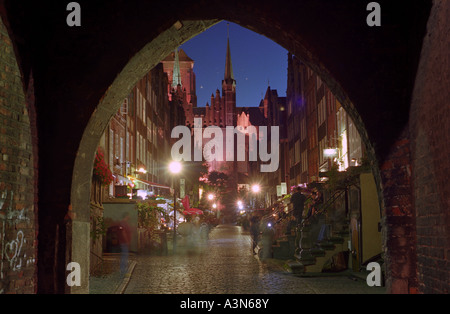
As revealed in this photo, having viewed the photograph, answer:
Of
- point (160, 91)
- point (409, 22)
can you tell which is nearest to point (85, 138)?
point (409, 22)

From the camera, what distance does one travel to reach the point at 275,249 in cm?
2069

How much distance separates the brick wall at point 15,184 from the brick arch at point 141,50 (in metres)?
0.29

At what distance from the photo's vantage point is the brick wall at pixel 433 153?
614 centimetres

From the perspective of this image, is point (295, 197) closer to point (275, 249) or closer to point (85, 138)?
point (275, 249)

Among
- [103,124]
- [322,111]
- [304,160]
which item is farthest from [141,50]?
[304,160]

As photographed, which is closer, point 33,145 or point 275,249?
point 33,145

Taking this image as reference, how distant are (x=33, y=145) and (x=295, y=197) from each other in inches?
562

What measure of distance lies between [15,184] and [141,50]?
268 cm

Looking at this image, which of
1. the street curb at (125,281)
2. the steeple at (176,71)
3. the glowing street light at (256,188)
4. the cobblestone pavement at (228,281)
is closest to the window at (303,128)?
the cobblestone pavement at (228,281)

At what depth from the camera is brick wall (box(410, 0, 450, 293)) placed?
614 cm

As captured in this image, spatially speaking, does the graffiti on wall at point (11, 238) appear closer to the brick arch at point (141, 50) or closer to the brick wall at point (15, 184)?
the brick wall at point (15, 184)

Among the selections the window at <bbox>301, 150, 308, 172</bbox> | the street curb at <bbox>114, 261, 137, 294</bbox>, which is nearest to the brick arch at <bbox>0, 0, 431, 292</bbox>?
the street curb at <bbox>114, 261, 137, 294</bbox>

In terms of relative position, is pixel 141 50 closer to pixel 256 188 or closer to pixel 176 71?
pixel 256 188
